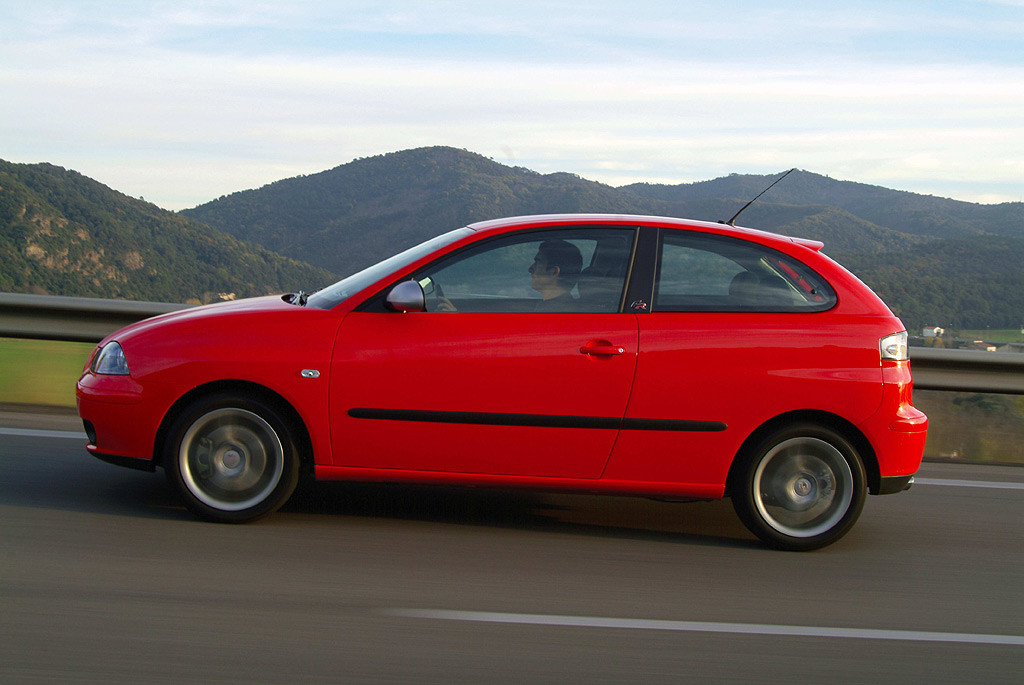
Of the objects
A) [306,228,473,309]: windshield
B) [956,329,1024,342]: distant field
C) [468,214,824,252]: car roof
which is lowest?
[956,329,1024,342]: distant field

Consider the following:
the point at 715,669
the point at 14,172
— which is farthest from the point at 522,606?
the point at 14,172

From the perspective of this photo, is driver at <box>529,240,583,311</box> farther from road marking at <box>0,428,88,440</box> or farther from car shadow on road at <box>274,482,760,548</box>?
road marking at <box>0,428,88,440</box>

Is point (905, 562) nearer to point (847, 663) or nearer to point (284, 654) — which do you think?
point (847, 663)

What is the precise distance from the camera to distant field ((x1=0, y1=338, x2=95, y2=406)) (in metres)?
8.06

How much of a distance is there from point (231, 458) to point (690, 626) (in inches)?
93.2

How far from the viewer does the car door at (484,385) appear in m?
4.70

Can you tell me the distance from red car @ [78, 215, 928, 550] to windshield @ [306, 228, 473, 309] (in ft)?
0.11

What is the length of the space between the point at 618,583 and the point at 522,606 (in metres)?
0.57

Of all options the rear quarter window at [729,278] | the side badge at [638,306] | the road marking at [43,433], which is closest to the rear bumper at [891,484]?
the rear quarter window at [729,278]

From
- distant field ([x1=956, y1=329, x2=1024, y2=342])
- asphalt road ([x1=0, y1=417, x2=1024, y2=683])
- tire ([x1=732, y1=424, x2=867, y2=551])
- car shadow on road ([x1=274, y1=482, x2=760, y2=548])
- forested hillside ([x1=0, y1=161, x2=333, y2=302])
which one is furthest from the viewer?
forested hillside ([x1=0, y1=161, x2=333, y2=302])

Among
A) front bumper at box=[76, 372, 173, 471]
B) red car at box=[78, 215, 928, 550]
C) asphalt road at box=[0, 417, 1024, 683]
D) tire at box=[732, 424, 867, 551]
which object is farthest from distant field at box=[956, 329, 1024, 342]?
front bumper at box=[76, 372, 173, 471]

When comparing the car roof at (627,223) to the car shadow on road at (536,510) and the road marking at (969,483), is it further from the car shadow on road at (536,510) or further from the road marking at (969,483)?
the road marking at (969,483)

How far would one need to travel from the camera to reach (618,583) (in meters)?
4.34

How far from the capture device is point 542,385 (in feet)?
15.4
